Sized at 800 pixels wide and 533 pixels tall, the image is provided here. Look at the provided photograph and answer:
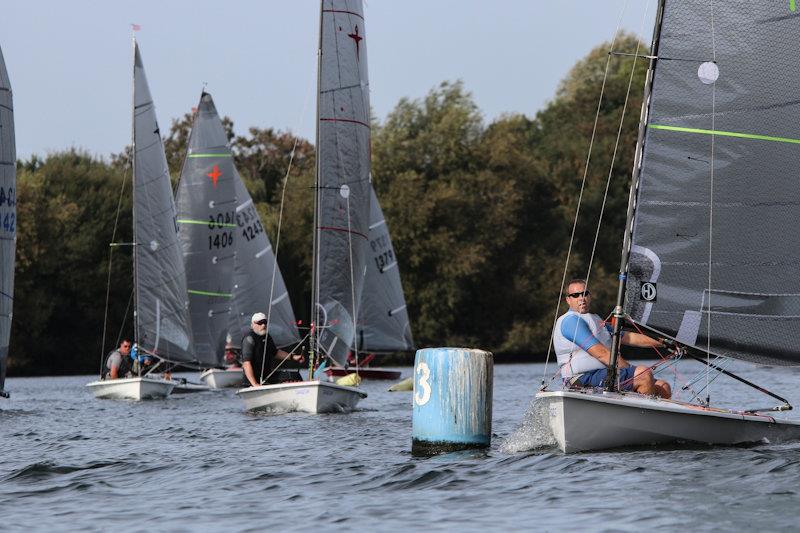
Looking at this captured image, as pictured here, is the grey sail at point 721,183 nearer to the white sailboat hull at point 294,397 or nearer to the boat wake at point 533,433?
the boat wake at point 533,433

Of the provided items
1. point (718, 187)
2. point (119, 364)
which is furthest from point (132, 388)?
point (718, 187)

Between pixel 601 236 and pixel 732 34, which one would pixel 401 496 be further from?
pixel 601 236

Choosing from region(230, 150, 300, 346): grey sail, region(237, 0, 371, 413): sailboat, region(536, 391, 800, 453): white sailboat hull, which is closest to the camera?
region(536, 391, 800, 453): white sailboat hull

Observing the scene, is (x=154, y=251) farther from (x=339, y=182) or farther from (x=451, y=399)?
(x=451, y=399)

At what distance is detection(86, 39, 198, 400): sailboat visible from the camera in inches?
1407

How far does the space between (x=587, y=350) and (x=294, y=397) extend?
8526mm

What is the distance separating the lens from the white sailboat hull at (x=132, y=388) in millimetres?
30812

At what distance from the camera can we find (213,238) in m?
41.9

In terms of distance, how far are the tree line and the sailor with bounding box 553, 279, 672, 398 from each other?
4487cm

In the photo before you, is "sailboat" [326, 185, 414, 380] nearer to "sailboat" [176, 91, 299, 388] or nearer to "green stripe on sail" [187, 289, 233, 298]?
"sailboat" [176, 91, 299, 388]

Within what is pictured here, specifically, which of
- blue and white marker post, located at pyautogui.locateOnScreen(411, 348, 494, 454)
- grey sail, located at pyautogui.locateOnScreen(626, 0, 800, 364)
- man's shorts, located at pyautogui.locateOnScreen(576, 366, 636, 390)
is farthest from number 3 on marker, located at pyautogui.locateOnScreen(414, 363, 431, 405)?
Answer: grey sail, located at pyautogui.locateOnScreen(626, 0, 800, 364)

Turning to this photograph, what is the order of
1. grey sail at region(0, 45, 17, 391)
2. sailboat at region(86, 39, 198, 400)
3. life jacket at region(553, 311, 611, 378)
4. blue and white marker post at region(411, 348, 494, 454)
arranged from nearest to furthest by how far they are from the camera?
life jacket at region(553, 311, 611, 378), blue and white marker post at region(411, 348, 494, 454), grey sail at region(0, 45, 17, 391), sailboat at region(86, 39, 198, 400)

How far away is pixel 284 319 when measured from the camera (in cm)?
4188

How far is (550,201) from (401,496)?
2134 inches
